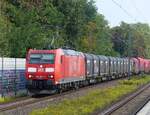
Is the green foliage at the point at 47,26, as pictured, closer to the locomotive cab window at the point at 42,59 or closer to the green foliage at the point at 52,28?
the green foliage at the point at 52,28

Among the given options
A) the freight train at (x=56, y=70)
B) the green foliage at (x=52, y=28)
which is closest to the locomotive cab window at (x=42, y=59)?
the freight train at (x=56, y=70)

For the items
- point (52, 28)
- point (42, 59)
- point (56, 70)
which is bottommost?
point (56, 70)

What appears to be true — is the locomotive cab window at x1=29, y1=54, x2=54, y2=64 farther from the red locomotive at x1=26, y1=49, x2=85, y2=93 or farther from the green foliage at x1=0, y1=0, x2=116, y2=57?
the green foliage at x1=0, y1=0, x2=116, y2=57

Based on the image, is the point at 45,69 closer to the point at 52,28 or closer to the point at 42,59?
the point at 42,59

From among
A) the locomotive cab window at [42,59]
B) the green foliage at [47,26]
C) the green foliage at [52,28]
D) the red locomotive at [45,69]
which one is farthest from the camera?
the green foliage at [47,26]

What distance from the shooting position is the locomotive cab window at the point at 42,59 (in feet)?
105

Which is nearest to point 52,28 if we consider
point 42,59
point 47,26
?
point 47,26

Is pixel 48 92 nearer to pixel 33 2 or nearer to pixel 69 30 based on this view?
pixel 33 2

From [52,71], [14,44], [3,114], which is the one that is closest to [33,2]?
[3,114]

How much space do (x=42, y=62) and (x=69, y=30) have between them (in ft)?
125

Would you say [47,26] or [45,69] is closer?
[45,69]

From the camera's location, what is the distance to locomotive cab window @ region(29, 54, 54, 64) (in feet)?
105

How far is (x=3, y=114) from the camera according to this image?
20.4 m

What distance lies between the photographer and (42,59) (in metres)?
32.1
